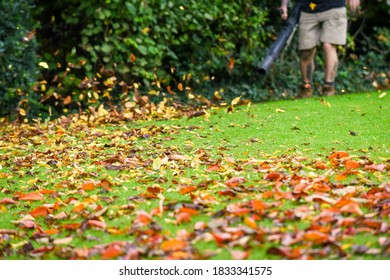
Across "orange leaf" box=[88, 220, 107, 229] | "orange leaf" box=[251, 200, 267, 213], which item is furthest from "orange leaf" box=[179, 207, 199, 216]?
"orange leaf" box=[88, 220, 107, 229]

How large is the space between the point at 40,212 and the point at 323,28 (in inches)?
210

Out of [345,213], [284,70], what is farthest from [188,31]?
[345,213]

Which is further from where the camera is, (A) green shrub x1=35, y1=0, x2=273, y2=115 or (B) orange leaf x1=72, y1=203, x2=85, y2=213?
(A) green shrub x1=35, y1=0, x2=273, y2=115

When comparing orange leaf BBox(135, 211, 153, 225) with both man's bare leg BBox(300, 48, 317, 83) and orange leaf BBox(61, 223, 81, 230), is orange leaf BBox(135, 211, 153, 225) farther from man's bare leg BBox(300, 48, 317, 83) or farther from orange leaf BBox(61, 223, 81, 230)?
man's bare leg BBox(300, 48, 317, 83)

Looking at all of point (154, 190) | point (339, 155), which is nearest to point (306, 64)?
point (339, 155)

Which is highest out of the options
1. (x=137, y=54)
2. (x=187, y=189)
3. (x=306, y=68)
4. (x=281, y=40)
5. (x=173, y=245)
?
(x=173, y=245)

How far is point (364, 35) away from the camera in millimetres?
12234

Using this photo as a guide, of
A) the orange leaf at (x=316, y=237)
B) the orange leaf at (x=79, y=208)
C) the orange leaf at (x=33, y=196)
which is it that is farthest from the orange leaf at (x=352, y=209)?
the orange leaf at (x=33, y=196)

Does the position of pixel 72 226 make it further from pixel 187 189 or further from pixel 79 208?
pixel 187 189

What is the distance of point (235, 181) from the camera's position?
4.04 metres

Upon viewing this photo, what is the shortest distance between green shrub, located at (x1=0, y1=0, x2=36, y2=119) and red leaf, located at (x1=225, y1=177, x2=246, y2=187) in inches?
169

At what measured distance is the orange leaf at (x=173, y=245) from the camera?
294 cm

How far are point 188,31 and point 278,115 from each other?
3.01 metres

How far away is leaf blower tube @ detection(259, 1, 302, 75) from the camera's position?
29.6 feet
